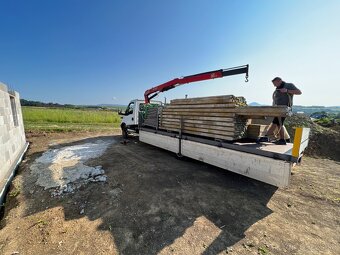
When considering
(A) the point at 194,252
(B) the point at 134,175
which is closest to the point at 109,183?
(B) the point at 134,175

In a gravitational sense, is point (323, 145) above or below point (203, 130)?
below

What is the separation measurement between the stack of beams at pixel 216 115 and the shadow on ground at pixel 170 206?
4.37ft

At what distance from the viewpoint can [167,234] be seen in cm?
292

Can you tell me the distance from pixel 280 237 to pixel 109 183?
3831mm

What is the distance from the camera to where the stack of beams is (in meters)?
4.46

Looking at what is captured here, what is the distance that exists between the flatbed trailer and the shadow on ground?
56 centimetres

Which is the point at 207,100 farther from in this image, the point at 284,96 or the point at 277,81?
the point at 284,96

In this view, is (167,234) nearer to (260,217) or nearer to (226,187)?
(260,217)

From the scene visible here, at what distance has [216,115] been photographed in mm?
5152

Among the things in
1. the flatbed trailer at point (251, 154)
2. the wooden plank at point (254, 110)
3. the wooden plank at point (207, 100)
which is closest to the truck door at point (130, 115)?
the wooden plank at point (207, 100)

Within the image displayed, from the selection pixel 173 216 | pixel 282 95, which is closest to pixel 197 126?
pixel 282 95

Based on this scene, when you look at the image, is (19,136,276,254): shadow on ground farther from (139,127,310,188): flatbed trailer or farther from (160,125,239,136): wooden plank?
(160,125,239,136): wooden plank

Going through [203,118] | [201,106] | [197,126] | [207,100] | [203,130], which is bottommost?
[203,130]

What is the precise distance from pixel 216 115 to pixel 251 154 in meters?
1.50
